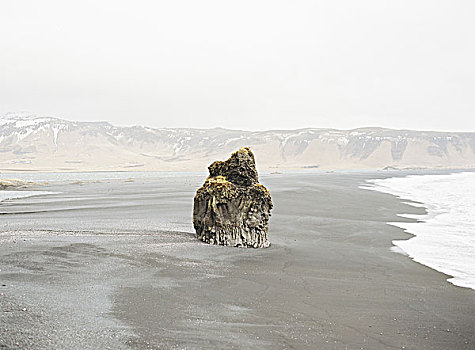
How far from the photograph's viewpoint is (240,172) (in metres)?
10.2

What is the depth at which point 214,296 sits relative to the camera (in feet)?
18.5

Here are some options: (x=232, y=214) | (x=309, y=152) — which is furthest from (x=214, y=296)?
(x=309, y=152)

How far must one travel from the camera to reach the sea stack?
361 inches

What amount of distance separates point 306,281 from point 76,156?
182m

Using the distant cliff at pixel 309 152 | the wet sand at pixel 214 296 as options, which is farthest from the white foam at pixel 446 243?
the distant cliff at pixel 309 152

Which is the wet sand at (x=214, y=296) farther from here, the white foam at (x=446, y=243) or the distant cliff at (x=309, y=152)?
the distant cliff at (x=309, y=152)

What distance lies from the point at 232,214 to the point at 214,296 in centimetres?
371

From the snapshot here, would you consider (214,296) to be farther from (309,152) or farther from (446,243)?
(309,152)

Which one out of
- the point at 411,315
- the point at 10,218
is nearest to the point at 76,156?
the point at 10,218

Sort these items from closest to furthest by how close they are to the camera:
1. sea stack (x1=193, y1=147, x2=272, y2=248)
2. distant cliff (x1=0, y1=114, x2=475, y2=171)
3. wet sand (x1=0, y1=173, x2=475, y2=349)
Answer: wet sand (x1=0, y1=173, x2=475, y2=349)
sea stack (x1=193, y1=147, x2=272, y2=248)
distant cliff (x1=0, y1=114, x2=475, y2=171)

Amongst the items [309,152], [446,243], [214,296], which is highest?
[309,152]

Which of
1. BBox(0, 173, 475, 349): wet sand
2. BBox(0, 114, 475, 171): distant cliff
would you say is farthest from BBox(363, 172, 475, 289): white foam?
BBox(0, 114, 475, 171): distant cliff

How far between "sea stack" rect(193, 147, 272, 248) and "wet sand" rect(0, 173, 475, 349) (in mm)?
396

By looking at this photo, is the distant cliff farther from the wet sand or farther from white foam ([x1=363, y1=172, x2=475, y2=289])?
the wet sand
